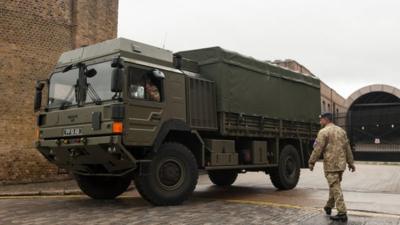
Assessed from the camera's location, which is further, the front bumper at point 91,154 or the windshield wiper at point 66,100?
the windshield wiper at point 66,100

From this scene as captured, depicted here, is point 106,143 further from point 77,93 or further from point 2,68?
point 2,68

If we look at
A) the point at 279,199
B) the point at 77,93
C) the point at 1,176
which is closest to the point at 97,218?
the point at 77,93

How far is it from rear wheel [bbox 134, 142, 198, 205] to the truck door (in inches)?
19.9

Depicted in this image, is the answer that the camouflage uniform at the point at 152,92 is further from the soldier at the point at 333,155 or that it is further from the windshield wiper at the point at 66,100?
the soldier at the point at 333,155

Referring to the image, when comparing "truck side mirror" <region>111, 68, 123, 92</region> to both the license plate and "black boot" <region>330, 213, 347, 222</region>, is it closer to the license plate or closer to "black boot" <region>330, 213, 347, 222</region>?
the license plate

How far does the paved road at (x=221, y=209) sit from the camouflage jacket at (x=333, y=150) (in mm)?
885

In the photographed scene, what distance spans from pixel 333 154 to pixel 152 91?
366cm

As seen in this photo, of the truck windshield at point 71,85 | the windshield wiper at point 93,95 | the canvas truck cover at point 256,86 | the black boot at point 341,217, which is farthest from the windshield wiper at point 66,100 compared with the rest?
the black boot at point 341,217

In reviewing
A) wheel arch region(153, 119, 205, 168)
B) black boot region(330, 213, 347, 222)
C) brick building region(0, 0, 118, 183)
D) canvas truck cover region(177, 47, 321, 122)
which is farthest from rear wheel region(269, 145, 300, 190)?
brick building region(0, 0, 118, 183)

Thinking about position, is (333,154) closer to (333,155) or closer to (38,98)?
(333,155)

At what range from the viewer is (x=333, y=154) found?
828 centimetres

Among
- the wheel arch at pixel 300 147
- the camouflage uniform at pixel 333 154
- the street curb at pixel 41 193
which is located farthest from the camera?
the wheel arch at pixel 300 147

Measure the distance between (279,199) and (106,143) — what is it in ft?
14.8

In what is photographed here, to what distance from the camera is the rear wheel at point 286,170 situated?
44.8ft
